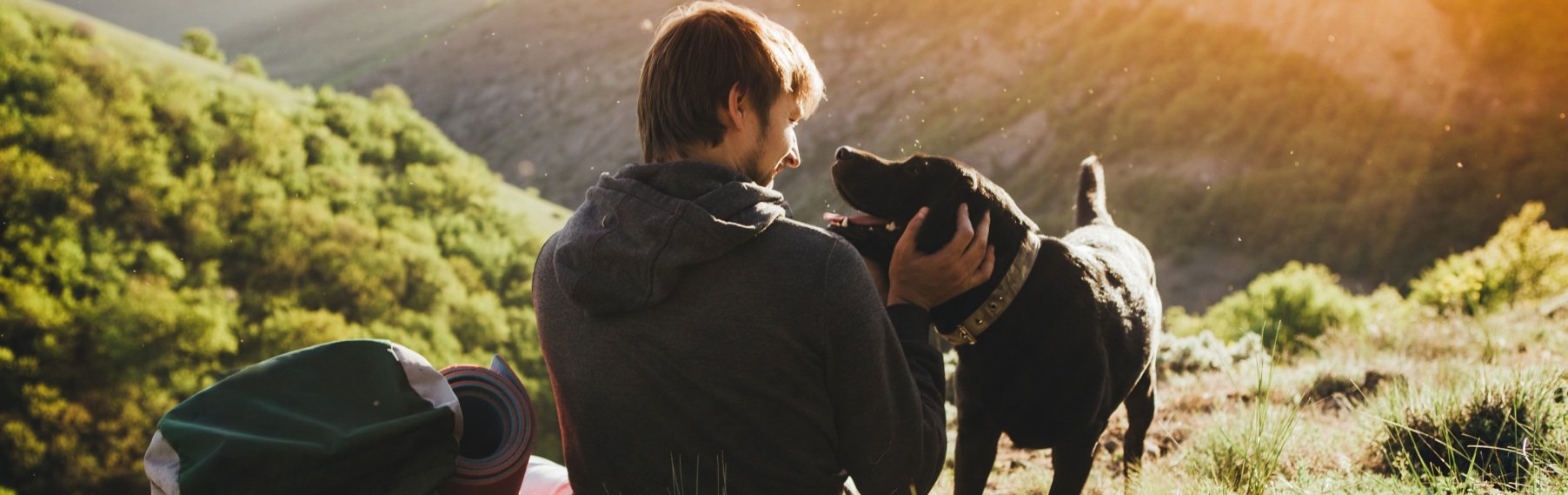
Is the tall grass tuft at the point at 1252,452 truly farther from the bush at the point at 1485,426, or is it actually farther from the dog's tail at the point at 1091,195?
the dog's tail at the point at 1091,195

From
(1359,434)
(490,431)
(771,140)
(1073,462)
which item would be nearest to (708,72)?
(771,140)

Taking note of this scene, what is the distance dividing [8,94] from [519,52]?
247 ft

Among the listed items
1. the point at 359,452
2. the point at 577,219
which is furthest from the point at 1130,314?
the point at 359,452

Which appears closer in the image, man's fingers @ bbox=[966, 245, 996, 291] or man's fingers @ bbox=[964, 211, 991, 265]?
man's fingers @ bbox=[964, 211, 991, 265]

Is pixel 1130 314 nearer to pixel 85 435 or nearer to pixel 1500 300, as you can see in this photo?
pixel 1500 300

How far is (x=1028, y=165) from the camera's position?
66.2 m

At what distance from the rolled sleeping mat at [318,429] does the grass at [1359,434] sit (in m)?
1.99

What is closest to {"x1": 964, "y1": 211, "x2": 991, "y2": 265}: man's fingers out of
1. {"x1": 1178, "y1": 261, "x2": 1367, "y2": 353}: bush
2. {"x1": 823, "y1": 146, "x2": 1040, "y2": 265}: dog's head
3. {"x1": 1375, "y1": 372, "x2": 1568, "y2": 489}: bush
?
{"x1": 823, "y1": 146, "x2": 1040, "y2": 265}: dog's head

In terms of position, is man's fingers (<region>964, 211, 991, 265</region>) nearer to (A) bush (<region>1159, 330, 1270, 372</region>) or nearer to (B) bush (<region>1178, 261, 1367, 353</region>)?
(A) bush (<region>1159, 330, 1270, 372</region>)

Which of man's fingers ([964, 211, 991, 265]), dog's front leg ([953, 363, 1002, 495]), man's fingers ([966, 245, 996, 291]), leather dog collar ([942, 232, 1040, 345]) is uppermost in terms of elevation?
man's fingers ([964, 211, 991, 265])

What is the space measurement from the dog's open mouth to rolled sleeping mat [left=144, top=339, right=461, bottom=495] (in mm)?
1179

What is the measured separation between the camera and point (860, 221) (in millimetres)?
2650

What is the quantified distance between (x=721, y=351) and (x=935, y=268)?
2.37 ft

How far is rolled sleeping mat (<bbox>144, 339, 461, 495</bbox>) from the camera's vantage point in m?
1.41
